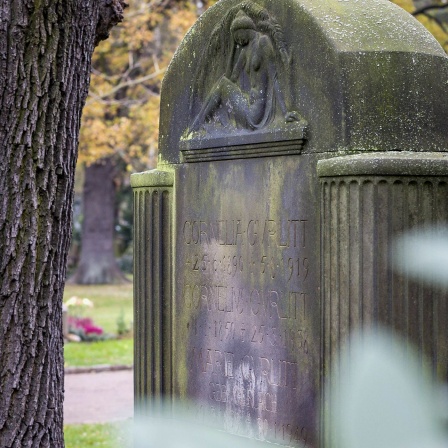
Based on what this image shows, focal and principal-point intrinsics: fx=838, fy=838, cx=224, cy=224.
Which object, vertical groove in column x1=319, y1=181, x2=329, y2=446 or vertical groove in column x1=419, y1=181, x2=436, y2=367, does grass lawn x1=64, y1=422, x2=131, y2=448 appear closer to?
vertical groove in column x1=319, y1=181, x2=329, y2=446

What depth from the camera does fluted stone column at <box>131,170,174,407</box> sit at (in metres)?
5.13

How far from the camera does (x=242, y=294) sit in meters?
4.50

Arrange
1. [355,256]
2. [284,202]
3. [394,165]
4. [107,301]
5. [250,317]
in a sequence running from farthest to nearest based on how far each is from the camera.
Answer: [107,301]
[250,317]
[284,202]
[355,256]
[394,165]

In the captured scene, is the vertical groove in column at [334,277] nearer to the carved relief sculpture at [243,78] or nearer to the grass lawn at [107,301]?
the carved relief sculpture at [243,78]

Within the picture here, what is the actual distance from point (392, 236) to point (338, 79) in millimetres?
769

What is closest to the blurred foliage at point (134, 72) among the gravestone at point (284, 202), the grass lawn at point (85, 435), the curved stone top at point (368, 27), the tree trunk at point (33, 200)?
the grass lawn at point (85, 435)

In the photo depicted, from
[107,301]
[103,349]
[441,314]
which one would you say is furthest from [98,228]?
[441,314]

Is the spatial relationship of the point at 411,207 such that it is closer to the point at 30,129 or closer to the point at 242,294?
the point at 242,294

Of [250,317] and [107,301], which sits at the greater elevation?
[250,317]

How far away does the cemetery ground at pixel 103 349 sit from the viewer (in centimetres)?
752

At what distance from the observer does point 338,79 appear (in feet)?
12.6

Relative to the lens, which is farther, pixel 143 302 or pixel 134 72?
pixel 134 72

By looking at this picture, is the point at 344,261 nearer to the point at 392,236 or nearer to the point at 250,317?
the point at 392,236

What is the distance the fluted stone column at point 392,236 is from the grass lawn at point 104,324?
362 inches
